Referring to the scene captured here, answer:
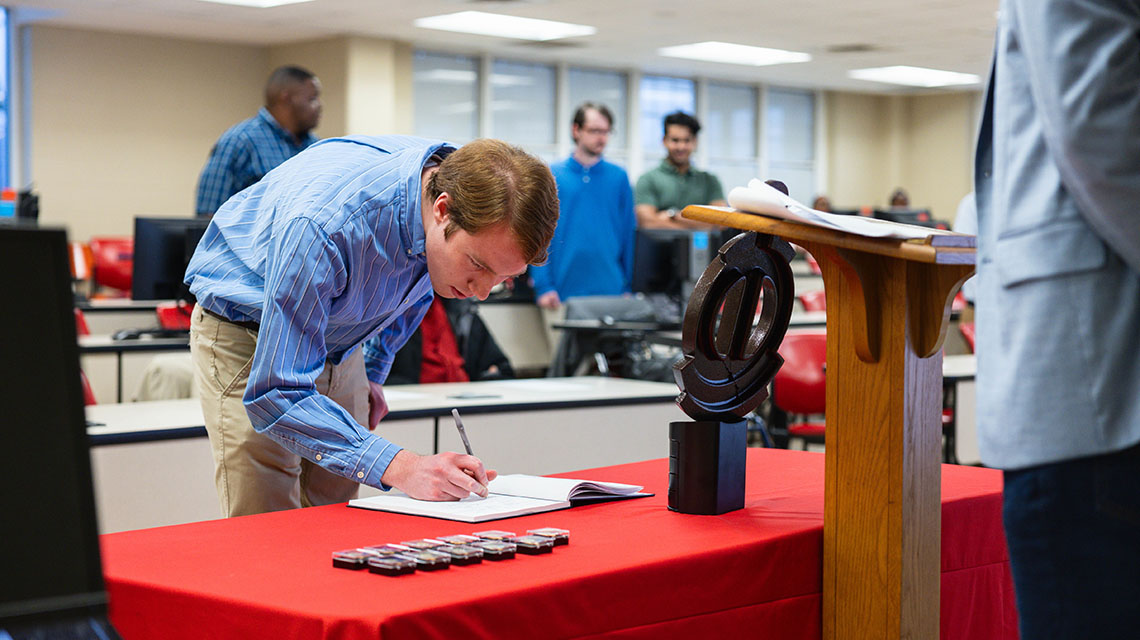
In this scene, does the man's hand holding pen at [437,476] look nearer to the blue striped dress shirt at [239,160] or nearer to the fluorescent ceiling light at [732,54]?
the blue striped dress shirt at [239,160]

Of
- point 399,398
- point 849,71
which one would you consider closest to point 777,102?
point 849,71

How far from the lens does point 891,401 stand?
61.7 inches

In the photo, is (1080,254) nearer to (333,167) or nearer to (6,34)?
(333,167)

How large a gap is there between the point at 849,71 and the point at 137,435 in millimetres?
11760

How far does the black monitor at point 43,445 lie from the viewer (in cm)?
71

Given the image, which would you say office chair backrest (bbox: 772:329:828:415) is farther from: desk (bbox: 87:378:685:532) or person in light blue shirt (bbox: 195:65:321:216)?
person in light blue shirt (bbox: 195:65:321:216)

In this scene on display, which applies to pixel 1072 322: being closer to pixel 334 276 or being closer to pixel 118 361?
pixel 334 276

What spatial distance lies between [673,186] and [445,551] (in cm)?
595

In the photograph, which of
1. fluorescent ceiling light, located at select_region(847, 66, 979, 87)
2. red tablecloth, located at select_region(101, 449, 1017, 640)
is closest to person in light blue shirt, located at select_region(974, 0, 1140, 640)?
red tablecloth, located at select_region(101, 449, 1017, 640)

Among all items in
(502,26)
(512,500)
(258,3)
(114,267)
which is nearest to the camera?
(512,500)

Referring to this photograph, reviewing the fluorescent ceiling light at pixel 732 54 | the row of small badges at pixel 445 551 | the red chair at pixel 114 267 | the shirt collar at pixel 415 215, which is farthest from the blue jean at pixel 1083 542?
the fluorescent ceiling light at pixel 732 54

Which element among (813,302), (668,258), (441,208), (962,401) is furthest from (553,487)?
(813,302)

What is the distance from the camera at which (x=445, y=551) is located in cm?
133

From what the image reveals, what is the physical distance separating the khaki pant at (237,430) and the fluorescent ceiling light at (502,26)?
829 cm
